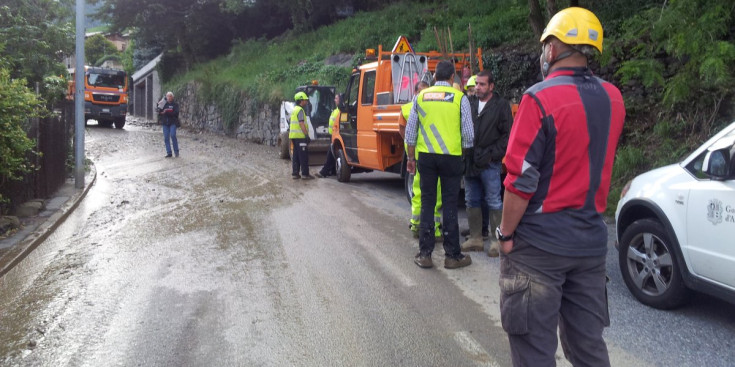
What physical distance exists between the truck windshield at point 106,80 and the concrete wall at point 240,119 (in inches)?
167

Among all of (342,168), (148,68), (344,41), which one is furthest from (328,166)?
(148,68)

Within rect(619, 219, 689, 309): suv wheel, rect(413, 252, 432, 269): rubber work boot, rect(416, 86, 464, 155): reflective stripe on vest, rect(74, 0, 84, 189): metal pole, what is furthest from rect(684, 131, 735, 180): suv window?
rect(74, 0, 84, 189): metal pole

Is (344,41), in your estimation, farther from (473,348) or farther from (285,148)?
(473,348)

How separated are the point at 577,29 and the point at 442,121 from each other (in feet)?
11.5

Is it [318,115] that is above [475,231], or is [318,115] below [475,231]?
above

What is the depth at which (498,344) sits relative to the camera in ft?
15.0

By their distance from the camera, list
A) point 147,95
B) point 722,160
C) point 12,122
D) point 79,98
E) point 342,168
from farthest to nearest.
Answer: point 147,95 < point 342,168 < point 79,98 < point 12,122 < point 722,160

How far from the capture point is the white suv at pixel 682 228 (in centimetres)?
448

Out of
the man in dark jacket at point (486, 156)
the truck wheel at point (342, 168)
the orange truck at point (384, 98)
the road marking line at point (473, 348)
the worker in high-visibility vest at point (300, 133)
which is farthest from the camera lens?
the worker in high-visibility vest at point (300, 133)

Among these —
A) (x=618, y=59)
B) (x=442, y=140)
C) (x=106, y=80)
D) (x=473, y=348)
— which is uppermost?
(x=106, y=80)

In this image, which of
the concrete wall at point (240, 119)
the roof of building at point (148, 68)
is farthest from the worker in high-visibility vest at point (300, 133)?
the roof of building at point (148, 68)

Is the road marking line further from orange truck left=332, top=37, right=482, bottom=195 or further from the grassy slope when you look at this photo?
the grassy slope

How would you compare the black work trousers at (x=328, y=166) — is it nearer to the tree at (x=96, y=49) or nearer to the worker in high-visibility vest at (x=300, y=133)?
the worker in high-visibility vest at (x=300, y=133)

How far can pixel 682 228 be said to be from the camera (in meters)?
4.86
